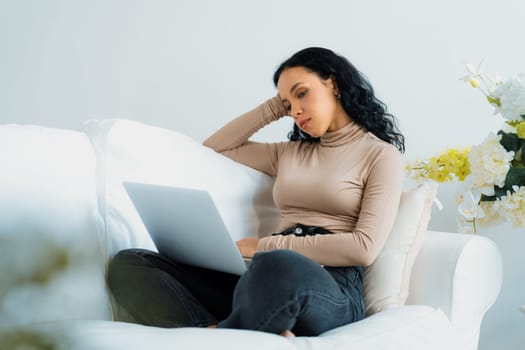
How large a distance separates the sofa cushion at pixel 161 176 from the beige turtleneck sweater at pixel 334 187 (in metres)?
0.08

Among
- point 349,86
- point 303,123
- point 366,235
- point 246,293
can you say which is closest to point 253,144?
point 303,123

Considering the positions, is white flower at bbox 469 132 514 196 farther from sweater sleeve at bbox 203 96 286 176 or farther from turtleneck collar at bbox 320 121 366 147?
sweater sleeve at bbox 203 96 286 176

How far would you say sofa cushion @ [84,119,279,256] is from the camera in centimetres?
159

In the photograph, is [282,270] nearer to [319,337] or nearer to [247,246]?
[319,337]

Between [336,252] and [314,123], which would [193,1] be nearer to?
[314,123]

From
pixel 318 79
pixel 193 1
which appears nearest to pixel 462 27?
pixel 318 79

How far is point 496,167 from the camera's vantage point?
65.2 inches

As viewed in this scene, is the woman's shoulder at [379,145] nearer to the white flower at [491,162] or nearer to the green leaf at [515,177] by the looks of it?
the white flower at [491,162]

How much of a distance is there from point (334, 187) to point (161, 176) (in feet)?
1.50

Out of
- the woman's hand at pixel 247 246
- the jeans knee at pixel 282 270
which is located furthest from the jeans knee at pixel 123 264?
the jeans knee at pixel 282 270

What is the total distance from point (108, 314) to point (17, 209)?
126 centimetres

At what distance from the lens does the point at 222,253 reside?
1312 mm

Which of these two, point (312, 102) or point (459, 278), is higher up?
point (312, 102)

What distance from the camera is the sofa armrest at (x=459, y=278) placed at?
142 cm
